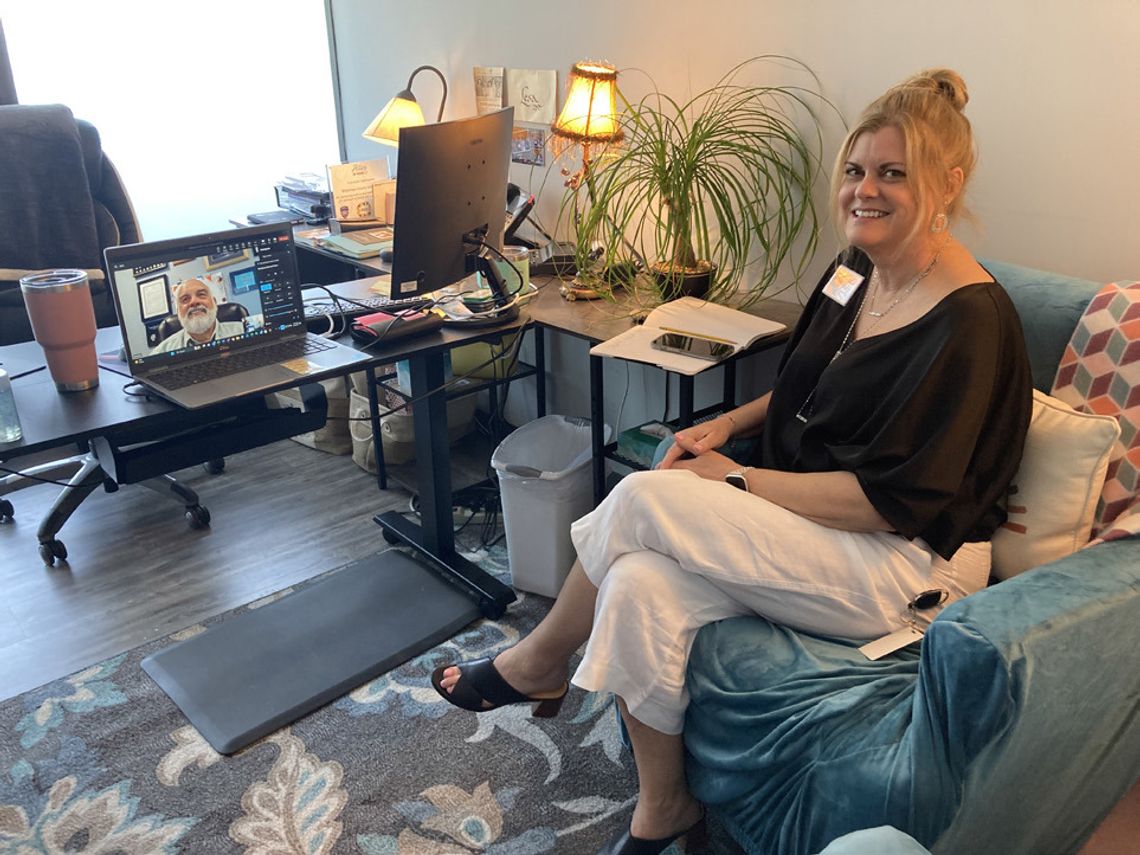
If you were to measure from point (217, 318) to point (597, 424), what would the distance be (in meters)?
0.88

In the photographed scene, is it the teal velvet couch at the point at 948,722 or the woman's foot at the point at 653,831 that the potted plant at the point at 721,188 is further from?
the woman's foot at the point at 653,831

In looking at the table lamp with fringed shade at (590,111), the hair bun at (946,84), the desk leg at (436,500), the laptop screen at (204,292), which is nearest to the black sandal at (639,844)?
the desk leg at (436,500)

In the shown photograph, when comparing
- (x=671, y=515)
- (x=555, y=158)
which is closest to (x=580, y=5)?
(x=555, y=158)

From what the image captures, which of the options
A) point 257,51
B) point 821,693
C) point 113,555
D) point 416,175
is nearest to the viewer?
point 821,693

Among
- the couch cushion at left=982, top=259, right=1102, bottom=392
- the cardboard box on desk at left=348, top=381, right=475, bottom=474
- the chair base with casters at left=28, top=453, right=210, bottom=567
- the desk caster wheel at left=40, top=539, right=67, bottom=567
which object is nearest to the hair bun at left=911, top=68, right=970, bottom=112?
the couch cushion at left=982, top=259, right=1102, bottom=392

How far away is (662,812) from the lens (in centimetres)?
156

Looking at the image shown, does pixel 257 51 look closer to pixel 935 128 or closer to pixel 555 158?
pixel 555 158

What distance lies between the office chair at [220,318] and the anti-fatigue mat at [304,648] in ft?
2.61

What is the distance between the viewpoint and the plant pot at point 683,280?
232cm

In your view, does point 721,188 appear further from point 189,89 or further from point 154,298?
point 189,89

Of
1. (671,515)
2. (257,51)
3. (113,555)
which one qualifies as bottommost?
(113,555)

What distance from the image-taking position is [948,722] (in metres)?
1.16

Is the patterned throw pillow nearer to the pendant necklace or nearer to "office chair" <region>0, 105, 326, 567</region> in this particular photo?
the pendant necklace

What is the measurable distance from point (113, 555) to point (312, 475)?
64cm
